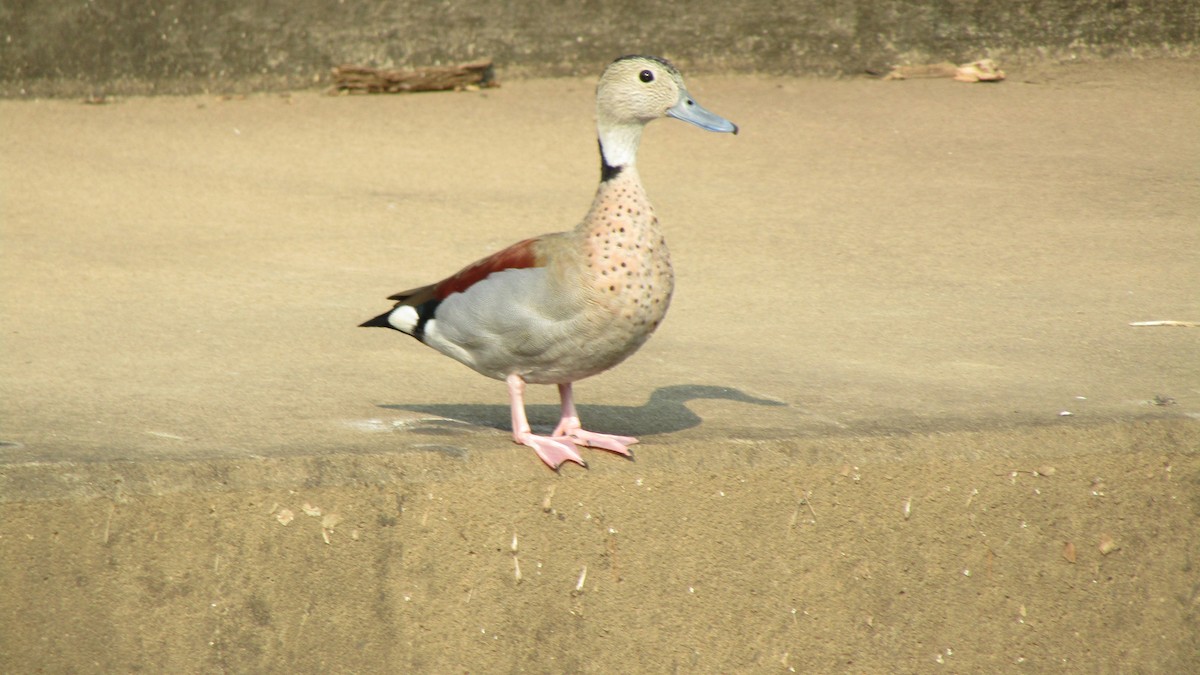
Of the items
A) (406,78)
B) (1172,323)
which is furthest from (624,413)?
(406,78)

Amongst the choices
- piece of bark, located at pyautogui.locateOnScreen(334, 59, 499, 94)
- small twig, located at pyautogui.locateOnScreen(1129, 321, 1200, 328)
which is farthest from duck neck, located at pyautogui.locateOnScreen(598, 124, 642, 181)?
piece of bark, located at pyautogui.locateOnScreen(334, 59, 499, 94)

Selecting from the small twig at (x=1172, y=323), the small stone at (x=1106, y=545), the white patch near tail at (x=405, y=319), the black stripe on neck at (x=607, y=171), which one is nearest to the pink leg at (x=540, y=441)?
the white patch near tail at (x=405, y=319)

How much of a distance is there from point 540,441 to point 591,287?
1.43 feet

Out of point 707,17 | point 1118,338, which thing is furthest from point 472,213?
point 1118,338

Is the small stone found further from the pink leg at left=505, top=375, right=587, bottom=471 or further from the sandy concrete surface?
the pink leg at left=505, top=375, right=587, bottom=471

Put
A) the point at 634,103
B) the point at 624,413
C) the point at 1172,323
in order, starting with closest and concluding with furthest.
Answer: the point at 634,103
the point at 624,413
the point at 1172,323

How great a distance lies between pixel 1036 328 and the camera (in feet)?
16.8

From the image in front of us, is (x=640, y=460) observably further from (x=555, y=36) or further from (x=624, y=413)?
(x=555, y=36)

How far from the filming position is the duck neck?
3.36 meters

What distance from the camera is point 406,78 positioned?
28.3ft

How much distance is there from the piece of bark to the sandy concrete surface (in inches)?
81.6

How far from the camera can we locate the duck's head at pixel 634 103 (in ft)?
10.9

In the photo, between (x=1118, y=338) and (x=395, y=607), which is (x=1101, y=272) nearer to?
(x=1118, y=338)

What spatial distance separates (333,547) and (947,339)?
8.69ft
